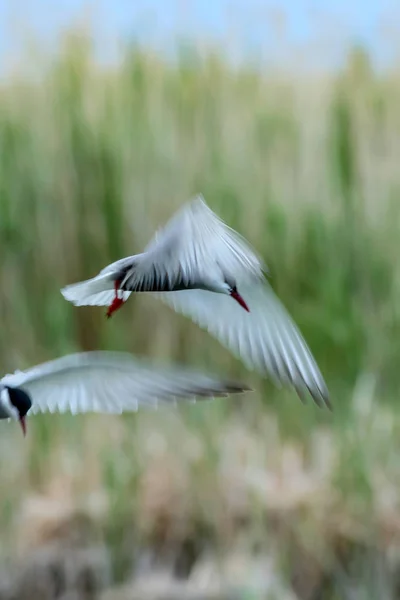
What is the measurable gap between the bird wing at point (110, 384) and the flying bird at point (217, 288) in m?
0.02

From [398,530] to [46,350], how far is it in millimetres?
528

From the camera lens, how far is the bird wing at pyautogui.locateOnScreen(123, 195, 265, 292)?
1.37ft

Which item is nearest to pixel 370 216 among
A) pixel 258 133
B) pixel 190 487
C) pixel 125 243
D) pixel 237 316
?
pixel 258 133

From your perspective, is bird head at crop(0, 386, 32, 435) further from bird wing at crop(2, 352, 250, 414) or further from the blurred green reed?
the blurred green reed

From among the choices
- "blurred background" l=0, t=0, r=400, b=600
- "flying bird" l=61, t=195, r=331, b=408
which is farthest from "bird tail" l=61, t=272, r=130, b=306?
"blurred background" l=0, t=0, r=400, b=600

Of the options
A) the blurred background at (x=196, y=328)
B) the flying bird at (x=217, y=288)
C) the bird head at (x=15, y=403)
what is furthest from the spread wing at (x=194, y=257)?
the blurred background at (x=196, y=328)

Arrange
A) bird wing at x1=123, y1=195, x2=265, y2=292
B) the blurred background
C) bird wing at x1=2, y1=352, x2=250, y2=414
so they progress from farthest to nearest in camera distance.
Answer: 1. the blurred background
2. bird wing at x1=2, y1=352, x2=250, y2=414
3. bird wing at x1=123, y1=195, x2=265, y2=292

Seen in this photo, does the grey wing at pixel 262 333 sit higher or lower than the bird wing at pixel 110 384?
higher

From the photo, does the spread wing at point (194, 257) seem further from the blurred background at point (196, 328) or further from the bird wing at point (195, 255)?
the blurred background at point (196, 328)

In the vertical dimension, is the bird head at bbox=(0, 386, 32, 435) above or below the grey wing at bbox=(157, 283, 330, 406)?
below

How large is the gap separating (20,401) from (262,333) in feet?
0.43

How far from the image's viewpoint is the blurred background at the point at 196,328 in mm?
Answer: 1375

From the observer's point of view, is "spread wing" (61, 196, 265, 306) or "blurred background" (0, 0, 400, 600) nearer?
"spread wing" (61, 196, 265, 306)

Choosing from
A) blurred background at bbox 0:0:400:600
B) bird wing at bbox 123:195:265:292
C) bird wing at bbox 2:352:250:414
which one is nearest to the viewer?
bird wing at bbox 123:195:265:292
